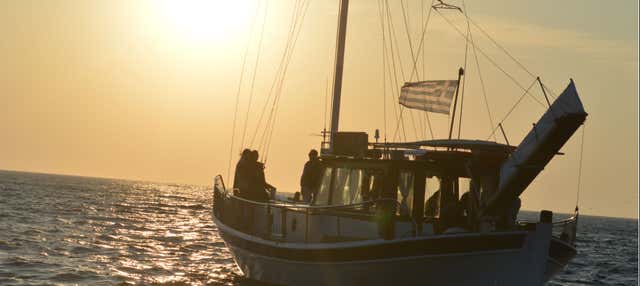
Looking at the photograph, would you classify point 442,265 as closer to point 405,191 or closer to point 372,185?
point 405,191

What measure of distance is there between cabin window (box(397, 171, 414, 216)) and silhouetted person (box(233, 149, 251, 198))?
5228 mm

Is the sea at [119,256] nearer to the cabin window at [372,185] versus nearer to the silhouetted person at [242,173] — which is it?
the silhouetted person at [242,173]

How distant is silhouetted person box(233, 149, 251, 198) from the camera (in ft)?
92.7

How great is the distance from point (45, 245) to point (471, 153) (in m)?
20.1

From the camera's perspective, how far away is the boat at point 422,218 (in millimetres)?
22297

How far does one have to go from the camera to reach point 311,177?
89.5 ft

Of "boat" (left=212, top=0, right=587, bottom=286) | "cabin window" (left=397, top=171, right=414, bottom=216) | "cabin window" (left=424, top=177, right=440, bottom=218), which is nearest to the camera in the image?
"boat" (left=212, top=0, right=587, bottom=286)

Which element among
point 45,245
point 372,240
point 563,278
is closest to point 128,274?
point 45,245

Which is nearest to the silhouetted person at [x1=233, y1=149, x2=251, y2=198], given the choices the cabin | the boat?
the boat

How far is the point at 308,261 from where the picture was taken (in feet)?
82.3

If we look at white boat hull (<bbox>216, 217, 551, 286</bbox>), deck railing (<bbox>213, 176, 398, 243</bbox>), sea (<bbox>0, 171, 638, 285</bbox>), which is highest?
deck railing (<bbox>213, 176, 398, 243</bbox>)

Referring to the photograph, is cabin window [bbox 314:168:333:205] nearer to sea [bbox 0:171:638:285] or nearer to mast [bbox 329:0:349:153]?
sea [bbox 0:171:638:285]

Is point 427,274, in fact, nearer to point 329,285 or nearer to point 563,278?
point 329,285

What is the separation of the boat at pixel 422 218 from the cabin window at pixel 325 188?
0.04 metres
